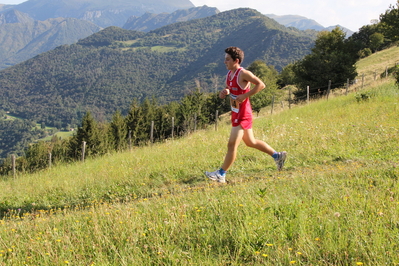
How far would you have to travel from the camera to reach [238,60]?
538 centimetres

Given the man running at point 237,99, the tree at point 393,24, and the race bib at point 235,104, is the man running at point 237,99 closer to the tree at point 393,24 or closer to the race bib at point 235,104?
the race bib at point 235,104

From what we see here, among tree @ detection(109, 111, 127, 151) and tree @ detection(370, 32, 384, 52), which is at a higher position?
tree @ detection(370, 32, 384, 52)

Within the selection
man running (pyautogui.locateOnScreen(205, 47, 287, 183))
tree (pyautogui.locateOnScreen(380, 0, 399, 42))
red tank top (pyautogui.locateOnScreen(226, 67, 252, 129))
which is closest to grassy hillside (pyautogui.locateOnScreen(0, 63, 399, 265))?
man running (pyautogui.locateOnScreen(205, 47, 287, 183))


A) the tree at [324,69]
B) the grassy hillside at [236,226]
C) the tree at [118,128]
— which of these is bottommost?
the tree at [118,128]

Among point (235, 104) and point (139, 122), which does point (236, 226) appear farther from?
point (139, 122)

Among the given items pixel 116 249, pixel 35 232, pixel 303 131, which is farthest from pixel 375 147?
pixel 35 232

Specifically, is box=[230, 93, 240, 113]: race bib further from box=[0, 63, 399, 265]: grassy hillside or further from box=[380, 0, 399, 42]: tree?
box=[380, 0, 399, 42]: tree

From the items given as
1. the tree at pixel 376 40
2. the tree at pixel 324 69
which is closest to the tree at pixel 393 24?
the tree at pixel 324 69

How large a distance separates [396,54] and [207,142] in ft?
145

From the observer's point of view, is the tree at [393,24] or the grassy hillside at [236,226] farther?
the tree at [393,24]

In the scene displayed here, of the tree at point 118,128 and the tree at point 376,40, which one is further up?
the tree at point 376,40

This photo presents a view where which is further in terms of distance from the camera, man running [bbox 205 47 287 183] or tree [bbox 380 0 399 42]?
tree [bbox 380 0 399 42]

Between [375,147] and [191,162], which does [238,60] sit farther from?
[375,147]

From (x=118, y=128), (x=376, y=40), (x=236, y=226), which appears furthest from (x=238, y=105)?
(x=376, y=40)
